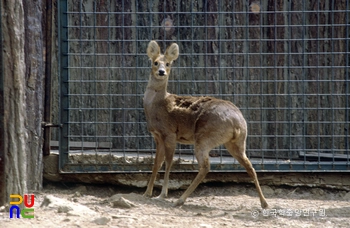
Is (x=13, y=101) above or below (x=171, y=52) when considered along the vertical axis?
below

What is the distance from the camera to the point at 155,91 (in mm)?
7984

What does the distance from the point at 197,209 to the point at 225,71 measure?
2.60 meters

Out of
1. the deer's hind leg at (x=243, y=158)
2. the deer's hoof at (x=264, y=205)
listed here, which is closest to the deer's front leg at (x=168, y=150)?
the deer's hind leg at (x=243, y=158)

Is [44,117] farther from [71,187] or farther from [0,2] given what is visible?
[0,2]

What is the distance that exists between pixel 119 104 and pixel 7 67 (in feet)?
10.7

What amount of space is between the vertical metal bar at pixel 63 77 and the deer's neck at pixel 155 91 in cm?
114

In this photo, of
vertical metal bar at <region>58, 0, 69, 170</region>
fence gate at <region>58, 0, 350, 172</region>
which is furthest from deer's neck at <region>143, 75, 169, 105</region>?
vertical metal bar at <region>58, 0, 69, 170</region>

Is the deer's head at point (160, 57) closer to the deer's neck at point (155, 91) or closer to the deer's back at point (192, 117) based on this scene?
the deer's neck at point (155, 91)

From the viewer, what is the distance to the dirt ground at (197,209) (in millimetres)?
5883

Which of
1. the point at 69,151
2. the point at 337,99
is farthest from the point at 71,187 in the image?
the point at 337,99

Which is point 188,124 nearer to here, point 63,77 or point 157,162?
point 157,162

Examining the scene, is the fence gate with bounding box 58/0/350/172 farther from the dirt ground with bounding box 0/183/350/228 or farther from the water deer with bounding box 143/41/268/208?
the water deer with bounding box 143/41/268/208

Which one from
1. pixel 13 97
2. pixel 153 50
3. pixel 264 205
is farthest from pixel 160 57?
pixel 13 97

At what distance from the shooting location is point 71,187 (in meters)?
8.64
